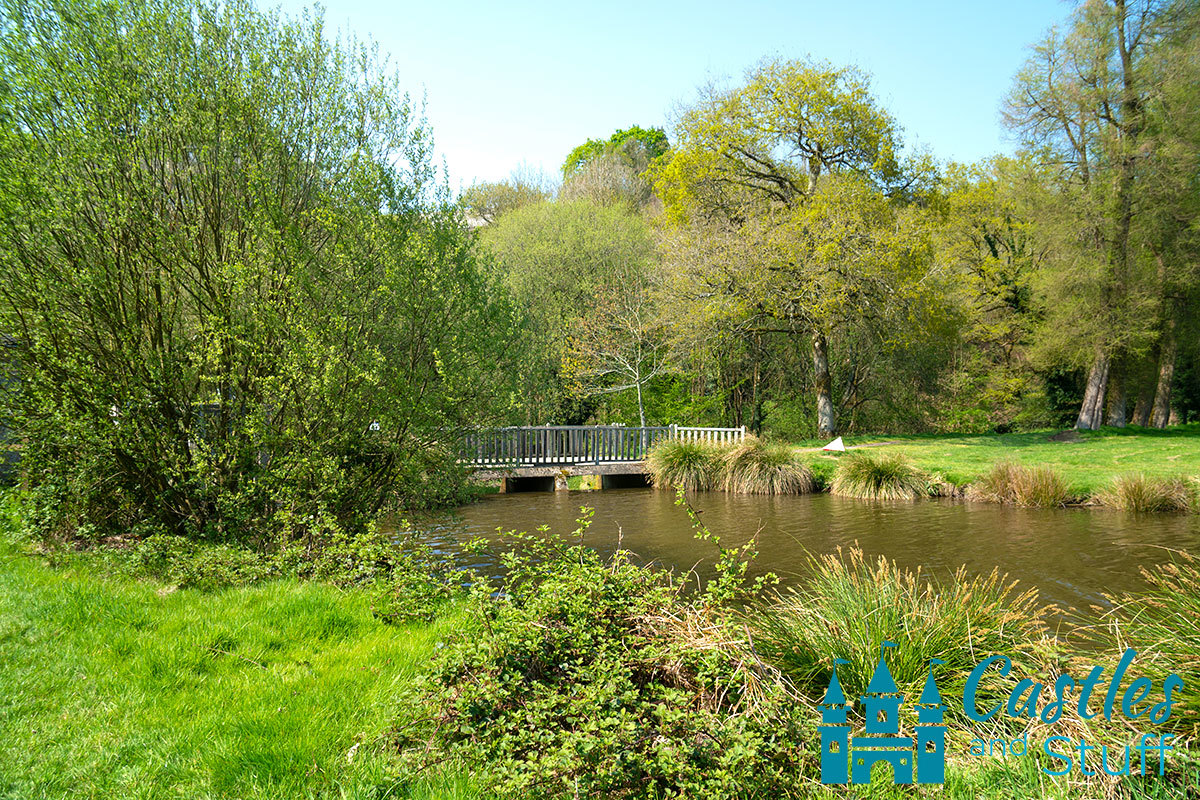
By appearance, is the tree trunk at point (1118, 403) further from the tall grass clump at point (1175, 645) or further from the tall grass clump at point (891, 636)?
the tall grass clump at point (891, 636)

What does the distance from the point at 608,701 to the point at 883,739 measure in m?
1.39

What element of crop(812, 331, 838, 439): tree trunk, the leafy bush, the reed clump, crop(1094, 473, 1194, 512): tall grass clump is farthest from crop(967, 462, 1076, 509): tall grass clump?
the leafy bush

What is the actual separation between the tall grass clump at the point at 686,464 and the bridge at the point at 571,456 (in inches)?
28.9

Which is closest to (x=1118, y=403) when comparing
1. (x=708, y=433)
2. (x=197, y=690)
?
(x=708, y=433)

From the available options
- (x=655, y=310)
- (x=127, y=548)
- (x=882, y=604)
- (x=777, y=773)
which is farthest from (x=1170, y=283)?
(x=127, y=548)

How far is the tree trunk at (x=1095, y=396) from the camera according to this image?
2377cm

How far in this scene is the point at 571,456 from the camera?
68.8 ft

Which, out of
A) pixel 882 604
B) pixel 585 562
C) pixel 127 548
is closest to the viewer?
pixel 882 604

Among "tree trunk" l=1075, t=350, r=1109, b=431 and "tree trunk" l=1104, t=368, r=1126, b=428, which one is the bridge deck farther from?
"tree trunk" l=1104, t=368, r=1126, b=428

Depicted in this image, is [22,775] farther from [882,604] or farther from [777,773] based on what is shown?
[882,604]

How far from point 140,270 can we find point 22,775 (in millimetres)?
6271

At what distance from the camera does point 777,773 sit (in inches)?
122

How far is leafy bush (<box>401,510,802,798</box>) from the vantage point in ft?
9.82

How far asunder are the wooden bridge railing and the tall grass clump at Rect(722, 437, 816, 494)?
177 centimetres
